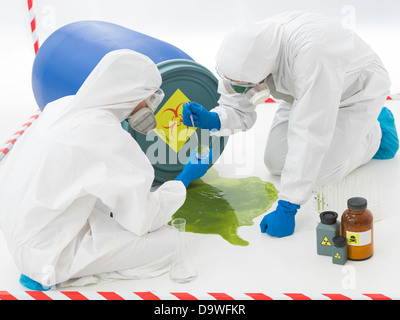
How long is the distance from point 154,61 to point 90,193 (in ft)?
3.56

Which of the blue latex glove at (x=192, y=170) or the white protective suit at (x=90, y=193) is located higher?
the white protective suit at (x=90, y=193)

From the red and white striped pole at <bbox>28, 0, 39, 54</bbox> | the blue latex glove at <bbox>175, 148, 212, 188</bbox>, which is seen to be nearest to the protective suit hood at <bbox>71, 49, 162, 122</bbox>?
the blue latex glove at <bbox>175, 148, 212, 188</bbox>

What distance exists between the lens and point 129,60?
243 cm

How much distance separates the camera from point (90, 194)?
2.36 metres

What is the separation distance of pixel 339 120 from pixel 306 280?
974 millimetres

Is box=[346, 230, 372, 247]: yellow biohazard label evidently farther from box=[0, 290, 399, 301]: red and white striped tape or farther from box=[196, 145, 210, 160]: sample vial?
box=[196, 145, 210, 160]: sample vial

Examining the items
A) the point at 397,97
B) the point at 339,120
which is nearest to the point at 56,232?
the point at 339,120

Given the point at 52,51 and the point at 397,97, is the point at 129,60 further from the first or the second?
the point at 397,97

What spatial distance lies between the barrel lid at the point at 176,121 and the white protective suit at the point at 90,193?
0.67 metres

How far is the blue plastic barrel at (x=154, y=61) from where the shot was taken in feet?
10.5

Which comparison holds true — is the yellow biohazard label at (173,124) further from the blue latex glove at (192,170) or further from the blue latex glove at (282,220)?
the blue latex glove at (282,220)

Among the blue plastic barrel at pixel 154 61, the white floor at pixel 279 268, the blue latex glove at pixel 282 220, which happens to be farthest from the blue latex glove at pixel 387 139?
the blue latex glove at pixel 282 220

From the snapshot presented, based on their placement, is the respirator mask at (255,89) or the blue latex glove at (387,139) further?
the blue latex glove at (387,139)

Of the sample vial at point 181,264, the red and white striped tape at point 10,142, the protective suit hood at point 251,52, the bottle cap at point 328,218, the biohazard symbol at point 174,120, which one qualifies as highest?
the protective suit hood at point 251,52
